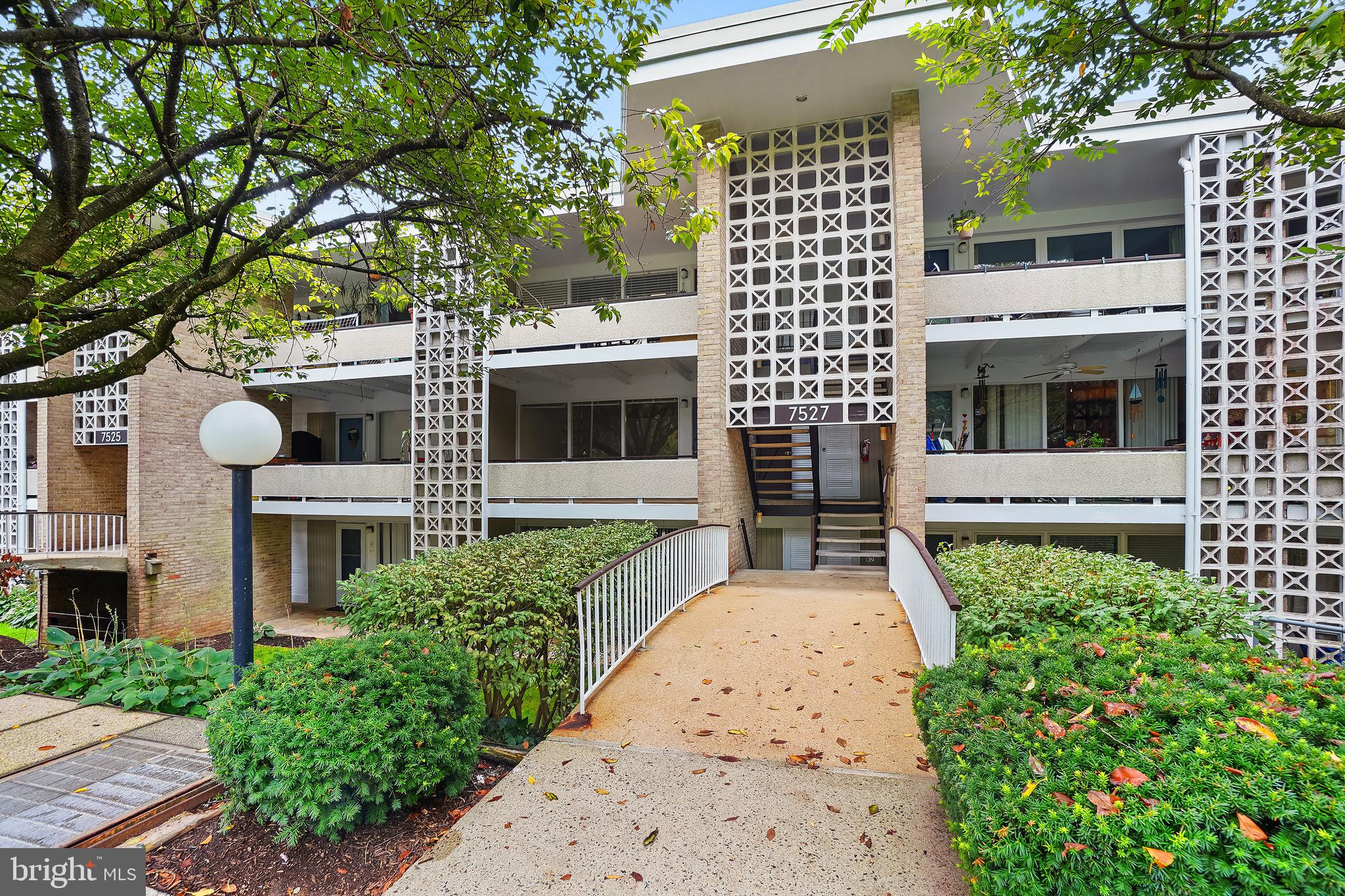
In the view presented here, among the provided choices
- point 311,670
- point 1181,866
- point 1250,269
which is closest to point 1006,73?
point 1250,269

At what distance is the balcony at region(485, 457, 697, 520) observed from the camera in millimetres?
10141

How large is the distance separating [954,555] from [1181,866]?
14.7ft

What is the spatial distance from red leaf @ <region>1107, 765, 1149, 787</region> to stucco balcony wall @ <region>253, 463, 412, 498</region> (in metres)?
11.8

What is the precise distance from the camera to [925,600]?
16.8ft

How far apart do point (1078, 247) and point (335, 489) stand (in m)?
16.1

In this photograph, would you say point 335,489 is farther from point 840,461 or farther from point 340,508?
point 840,461

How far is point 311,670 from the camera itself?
337 cm

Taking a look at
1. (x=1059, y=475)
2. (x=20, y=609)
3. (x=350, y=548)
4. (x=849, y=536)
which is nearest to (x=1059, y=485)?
(x=1059, y=475)

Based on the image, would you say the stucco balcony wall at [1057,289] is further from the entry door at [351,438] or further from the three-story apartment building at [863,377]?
the entry door at [351,438]

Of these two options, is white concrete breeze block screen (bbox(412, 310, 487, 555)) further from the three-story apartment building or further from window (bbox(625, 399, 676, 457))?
window (bbox(625, 399, 676, 457))

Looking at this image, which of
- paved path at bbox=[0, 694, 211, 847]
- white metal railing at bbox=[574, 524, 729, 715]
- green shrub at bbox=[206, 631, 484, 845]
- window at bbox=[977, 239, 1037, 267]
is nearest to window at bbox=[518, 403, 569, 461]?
white metal railing at bbox=[574, 524, 729, 715]

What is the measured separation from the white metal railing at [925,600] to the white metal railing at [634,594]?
2.59m

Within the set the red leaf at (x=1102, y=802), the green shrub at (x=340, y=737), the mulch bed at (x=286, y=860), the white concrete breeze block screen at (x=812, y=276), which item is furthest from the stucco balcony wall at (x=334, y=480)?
the red leaf at (x=1102, y=802)

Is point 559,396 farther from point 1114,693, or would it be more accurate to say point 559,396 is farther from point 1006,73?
point 1114,693
